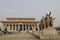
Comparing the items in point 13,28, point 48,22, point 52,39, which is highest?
point 48,22

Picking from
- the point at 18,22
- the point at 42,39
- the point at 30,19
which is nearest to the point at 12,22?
the point at 18,22

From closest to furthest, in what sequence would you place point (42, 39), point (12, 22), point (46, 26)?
point (42, 39) → point (46, 26) → point (12, 22)

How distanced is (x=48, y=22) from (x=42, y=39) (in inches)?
145

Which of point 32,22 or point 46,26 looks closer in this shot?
point 46,26

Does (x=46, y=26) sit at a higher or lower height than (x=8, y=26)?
higher

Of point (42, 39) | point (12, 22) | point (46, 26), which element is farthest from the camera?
point (12, 22)

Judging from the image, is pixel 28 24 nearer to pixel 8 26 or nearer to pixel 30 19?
pixel 30 19

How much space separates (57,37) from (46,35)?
852mm

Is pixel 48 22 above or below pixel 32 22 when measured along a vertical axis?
above

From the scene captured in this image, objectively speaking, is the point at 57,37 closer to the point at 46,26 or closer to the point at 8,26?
the point at 46,26

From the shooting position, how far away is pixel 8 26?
57094mm

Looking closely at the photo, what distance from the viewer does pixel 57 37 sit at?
13531mm

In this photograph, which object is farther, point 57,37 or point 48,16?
point 48,16

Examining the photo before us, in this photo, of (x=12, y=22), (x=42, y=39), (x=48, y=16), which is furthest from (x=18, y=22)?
(x=42, y=39)
